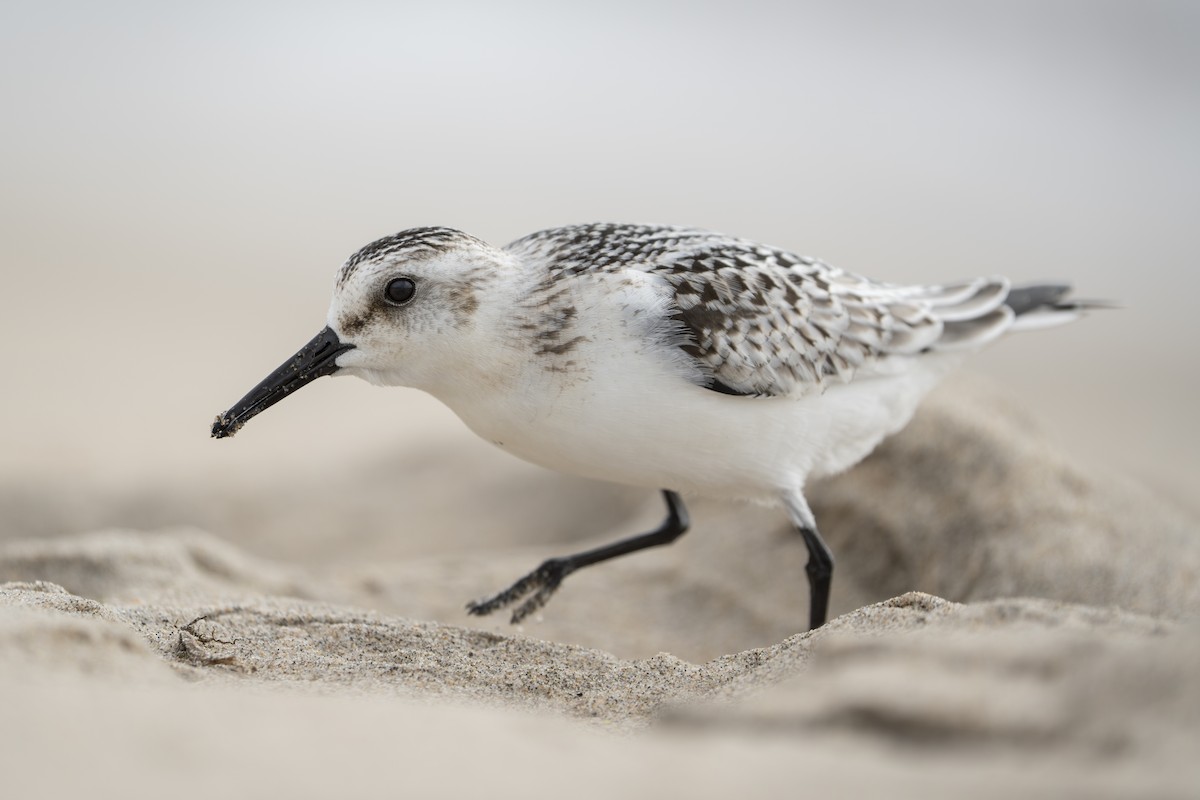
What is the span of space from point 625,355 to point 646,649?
73.6 inches

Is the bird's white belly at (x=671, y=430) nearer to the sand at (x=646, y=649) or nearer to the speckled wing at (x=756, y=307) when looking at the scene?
the speckled wing at (x=756, y=307)

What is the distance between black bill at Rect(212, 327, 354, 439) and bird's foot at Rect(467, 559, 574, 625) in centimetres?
108

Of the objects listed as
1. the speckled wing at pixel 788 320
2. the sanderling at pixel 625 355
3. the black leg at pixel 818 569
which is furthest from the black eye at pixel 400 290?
the black leg at pixel 818 569

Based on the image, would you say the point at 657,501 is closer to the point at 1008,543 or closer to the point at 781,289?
the point at 1008,543

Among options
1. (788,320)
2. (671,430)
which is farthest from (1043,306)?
(671,430)

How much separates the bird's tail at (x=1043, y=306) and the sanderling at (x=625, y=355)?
947 mm

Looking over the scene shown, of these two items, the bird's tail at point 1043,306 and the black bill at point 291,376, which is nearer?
the black bill at point 291,376

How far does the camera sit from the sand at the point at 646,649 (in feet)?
5.67

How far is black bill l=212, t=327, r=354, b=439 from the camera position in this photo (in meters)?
3.52

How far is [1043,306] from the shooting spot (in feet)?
16.2

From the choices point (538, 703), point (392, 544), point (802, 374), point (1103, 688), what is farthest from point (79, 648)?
point (392, 544)

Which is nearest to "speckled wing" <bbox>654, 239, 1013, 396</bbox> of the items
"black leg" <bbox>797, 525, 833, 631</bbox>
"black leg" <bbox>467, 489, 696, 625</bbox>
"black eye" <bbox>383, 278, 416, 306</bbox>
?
"black leg" <bbox>797, 525, 833, 631</bbox>

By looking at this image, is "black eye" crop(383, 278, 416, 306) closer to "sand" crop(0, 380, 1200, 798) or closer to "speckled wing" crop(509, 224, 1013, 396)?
"speckled wing" crop(509, 224, 1013, 396)

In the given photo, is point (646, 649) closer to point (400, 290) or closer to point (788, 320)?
→ point (788, 320)
